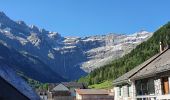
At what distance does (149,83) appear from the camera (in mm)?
48000

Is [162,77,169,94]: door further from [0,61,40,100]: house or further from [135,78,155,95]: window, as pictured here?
[0,61,40,100]: house

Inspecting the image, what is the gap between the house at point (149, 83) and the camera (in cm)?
4272

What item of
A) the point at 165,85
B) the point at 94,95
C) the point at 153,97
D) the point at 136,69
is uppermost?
the point at 94,95

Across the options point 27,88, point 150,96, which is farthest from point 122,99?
point 27,88

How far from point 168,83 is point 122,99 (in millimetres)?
17662

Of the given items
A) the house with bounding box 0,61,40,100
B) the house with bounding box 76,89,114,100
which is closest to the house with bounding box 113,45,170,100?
the house with bounding box 0,61,40,100

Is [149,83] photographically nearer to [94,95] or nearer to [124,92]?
[124,92]

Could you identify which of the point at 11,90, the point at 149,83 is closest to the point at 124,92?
the point at 149,83

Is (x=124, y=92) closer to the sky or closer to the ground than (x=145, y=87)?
closer to the ground

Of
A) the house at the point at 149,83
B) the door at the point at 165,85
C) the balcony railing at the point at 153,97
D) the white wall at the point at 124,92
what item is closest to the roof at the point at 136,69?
the house at the point at 149,83

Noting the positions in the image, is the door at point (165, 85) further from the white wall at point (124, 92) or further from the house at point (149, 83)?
the white wall at point (124, 92)

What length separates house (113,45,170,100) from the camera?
42.7 metres

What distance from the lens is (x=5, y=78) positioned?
622cm

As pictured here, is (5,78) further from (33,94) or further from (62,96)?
(62,96)
